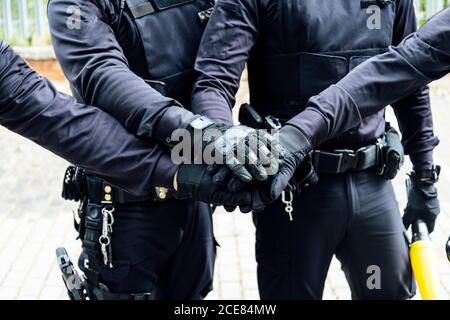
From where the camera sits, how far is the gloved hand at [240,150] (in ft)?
7.19

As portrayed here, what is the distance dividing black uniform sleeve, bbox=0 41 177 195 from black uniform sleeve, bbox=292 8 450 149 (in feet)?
2.01

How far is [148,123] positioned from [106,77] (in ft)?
0.75

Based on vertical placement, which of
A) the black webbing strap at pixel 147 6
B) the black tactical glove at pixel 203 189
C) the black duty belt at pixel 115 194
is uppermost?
the black webbing strap at pixel 147 6

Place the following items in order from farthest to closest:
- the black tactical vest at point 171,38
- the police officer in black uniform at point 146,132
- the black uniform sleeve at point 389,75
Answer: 1. the black tactical vest at point 171,38
2. the black uniform sleeve at point 389,75
3. the police officer in black uniform at point 146,132

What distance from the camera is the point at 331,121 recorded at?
2.52 meters

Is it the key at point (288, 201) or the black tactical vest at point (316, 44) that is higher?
the black tactical vest at point (316, 44)

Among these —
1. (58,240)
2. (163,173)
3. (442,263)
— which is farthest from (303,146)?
(58,240)

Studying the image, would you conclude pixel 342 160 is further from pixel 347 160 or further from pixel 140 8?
pixel 140 8

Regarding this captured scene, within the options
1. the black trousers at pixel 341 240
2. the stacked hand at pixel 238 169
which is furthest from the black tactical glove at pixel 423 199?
the stacked hand at pixel 238 169

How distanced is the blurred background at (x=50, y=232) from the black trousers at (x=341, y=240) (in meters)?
1.25

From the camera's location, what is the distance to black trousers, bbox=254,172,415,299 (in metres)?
2.83

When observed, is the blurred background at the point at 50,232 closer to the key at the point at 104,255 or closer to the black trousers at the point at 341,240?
the black trousers at the point at 341,240

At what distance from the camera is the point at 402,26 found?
289 cm

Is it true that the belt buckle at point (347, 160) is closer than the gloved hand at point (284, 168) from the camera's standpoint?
No
